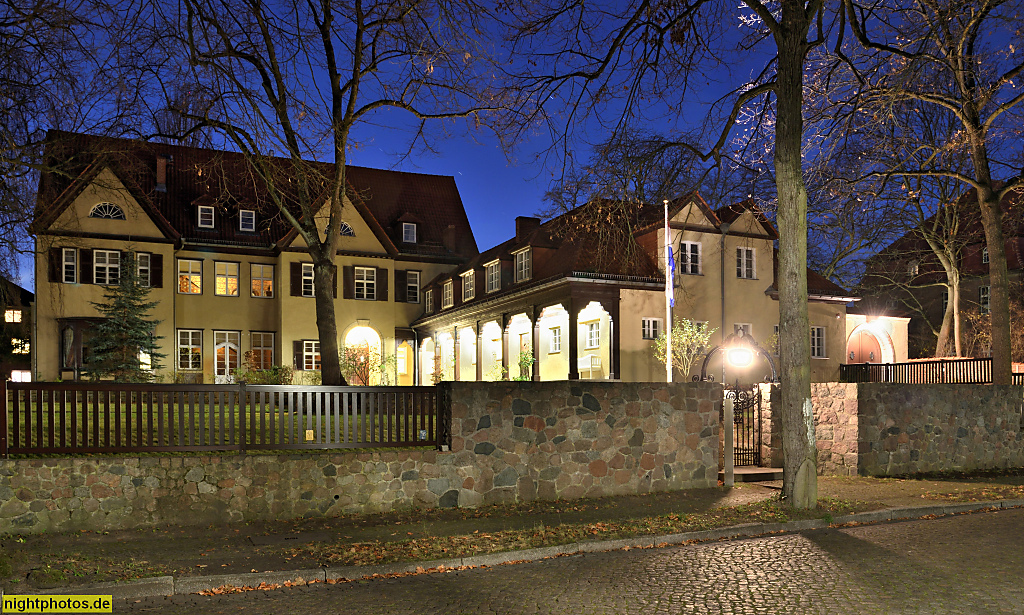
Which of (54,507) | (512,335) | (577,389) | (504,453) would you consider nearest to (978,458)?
(577,389)

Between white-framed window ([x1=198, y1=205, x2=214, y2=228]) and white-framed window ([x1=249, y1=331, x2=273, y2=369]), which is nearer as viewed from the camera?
white-framed window ([x1=249, y1=331, x2=273, y2=369])

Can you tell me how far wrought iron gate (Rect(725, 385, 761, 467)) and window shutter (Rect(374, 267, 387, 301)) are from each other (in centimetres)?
2691

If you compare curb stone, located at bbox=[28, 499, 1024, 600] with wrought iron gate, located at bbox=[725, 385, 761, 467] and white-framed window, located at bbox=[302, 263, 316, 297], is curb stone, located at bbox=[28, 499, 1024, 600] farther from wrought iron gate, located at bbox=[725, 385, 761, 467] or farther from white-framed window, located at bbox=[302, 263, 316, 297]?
white-framed window, located at bbox=[302, 263, 316, 297]

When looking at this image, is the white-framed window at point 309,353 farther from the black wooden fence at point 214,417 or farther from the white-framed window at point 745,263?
the black wooden fence at point 214,417

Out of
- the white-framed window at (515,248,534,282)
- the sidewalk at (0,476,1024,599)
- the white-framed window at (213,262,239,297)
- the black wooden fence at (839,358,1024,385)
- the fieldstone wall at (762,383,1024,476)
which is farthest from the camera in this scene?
the white-framed window at (213,262,239,297)

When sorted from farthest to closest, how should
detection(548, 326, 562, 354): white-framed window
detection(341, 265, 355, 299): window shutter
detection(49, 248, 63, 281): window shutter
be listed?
1. detection(341, 265, 355, 299): window shutter
2. detection(548, 326, 562, 354): white-framed window
3. detection(49, 248, 63, 281): window shutter

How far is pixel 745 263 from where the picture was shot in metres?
34.4

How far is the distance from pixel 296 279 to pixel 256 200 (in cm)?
1212

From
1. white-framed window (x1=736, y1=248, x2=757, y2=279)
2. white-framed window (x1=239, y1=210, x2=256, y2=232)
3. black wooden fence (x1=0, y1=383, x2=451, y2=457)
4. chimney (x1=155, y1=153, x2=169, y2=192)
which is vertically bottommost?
black wooden fence (x1=0, y1=383, x2=451, y2=457)

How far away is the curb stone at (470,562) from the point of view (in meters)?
7.19

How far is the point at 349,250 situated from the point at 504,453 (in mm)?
28547

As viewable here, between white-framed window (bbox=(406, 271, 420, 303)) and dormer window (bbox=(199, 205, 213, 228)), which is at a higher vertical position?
dormer window (bbox=(199, 205, 213, 228))

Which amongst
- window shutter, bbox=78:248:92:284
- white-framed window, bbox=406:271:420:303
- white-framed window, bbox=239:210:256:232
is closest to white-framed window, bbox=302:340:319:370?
white-framed window, bbox=406:271:420:303

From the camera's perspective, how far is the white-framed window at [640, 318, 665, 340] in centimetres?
3150
